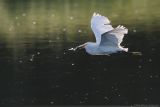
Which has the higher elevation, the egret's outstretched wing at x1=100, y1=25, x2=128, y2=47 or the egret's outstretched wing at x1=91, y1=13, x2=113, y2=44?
the egret's outstretched wing at x1=91, y1=13, x2=113, y2=44

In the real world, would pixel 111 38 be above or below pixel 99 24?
below

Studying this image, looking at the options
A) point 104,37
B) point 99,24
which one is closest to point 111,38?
point 104,37

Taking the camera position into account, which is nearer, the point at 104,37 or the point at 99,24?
the point at 104,37

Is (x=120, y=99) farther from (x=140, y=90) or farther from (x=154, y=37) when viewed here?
(x=154, y=37)

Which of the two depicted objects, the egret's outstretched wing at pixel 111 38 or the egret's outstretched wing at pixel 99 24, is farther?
the egret's outstretched wing at pixel 99 24

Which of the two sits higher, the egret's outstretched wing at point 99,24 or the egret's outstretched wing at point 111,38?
the egret's outstretched wing at point 99,24

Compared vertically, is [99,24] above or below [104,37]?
above

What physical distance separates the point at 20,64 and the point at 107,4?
3.66m

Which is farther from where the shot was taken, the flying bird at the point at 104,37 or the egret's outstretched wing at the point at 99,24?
the egret's outstretched wing at the point at 99,24

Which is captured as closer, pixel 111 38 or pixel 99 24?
pixel 111 38

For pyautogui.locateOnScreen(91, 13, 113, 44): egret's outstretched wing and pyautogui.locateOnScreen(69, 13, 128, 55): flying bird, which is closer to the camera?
pyautogui.locateOnScreen(69, 13, 128, 55): flying bird

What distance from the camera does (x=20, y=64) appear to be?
8.13 metres

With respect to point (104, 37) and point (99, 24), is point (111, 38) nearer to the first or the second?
point (104, 37)

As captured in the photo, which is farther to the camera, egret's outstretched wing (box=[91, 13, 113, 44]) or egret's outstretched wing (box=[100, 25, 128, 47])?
egret's outstretched wing (box=[91, 13, 113, 44])
